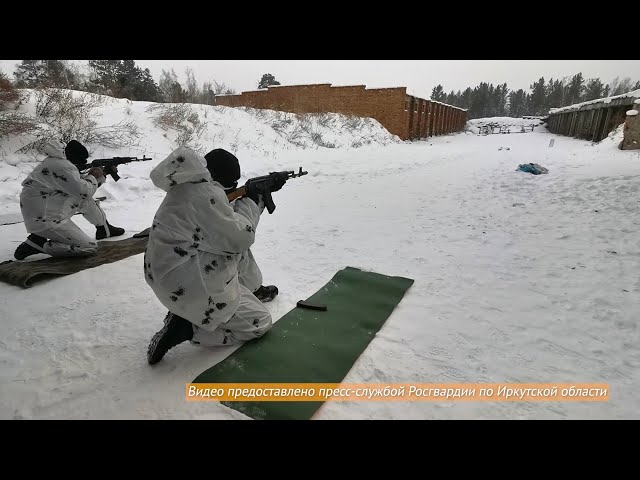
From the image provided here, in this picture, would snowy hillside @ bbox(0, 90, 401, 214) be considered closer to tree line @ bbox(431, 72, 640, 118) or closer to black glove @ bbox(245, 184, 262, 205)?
black glove @ bbox(245, 184, 262, 205)

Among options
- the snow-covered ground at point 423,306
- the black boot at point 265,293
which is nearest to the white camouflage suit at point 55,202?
the snow-covered ground at point 423,306

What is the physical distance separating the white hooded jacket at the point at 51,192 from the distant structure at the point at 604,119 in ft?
41.1

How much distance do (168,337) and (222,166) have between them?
1225mm

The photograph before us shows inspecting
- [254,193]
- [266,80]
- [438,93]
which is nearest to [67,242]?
[254,193]

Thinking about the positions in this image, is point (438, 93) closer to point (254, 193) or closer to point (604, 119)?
point (604, 119)

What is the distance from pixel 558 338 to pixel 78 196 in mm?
5071

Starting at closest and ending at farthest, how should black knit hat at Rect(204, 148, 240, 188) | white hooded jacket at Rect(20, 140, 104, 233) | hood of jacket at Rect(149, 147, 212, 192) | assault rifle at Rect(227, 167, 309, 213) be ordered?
hood of jacket at Rect(149, 147, 212, 192) → black knit hat at Rect(204, 148, 240, 188) → assault rifle at Rect(227, 167, 309, 213) → white hooded jacket at Rect(20, 140, 104, 233)

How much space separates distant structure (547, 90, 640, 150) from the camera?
910 centimetres

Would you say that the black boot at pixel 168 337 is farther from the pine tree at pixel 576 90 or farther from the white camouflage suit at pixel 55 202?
the pine tree at pixel 576 90

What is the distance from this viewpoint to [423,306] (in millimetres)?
2965

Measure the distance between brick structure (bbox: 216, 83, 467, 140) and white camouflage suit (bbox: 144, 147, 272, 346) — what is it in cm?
1977

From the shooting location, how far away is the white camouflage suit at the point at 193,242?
190 cm

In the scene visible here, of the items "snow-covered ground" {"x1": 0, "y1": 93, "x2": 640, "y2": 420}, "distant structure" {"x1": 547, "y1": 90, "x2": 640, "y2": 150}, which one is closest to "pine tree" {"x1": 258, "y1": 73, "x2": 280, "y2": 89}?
"distant structure" {"x1": 547, "y1": 90, "x2": 640, "y2": 150}
